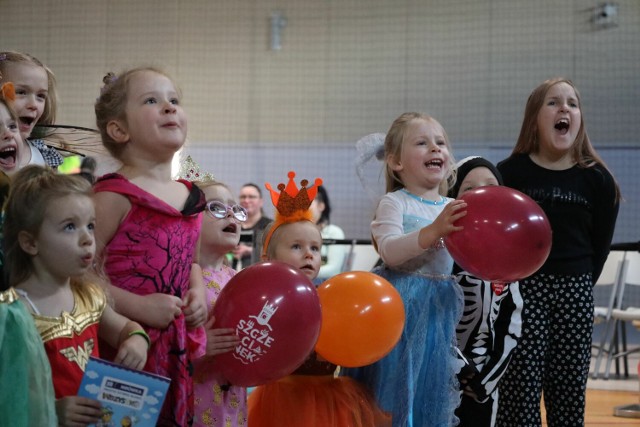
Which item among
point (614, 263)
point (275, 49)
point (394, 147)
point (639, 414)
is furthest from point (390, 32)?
point (394, 147)

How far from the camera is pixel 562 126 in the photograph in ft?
9.16

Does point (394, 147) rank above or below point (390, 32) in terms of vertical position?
below

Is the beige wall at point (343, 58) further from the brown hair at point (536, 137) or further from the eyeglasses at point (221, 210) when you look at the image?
the eyeglasses at point (221, 210)

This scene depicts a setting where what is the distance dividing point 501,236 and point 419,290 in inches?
15.2

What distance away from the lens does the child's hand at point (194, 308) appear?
188cm

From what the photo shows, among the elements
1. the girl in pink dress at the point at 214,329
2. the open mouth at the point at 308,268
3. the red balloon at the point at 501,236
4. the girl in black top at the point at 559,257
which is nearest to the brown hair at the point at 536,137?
the girl in black top at the point at 559,257

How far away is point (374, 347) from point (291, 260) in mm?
452

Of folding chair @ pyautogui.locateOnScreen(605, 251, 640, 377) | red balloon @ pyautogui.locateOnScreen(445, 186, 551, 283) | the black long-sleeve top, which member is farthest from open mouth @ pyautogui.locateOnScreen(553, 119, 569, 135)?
folding chair @ pyautogui.locateOnScreen(605, 251, 640, 377)

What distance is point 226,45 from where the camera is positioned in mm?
7809

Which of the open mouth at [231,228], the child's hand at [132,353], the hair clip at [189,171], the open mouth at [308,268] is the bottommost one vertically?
the child's hand at [132,353]

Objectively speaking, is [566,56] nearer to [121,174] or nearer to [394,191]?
[394,191]

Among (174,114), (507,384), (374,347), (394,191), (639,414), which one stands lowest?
(639,414)

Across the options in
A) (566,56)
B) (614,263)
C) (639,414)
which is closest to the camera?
(639,414)

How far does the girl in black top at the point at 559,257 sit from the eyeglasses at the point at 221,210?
0.96 meters
